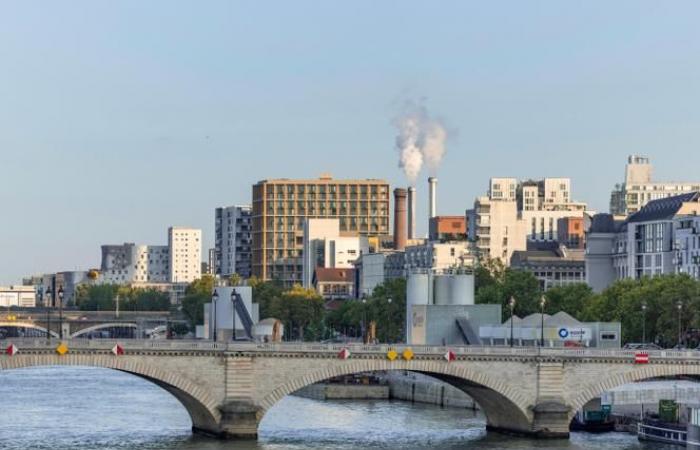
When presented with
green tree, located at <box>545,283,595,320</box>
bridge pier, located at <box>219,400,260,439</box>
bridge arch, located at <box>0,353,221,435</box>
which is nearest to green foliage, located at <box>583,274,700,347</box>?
green tree, located at <box>545,283,595,320</box>

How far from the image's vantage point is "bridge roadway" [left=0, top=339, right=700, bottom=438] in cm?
10356

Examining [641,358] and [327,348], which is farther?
[641,358]

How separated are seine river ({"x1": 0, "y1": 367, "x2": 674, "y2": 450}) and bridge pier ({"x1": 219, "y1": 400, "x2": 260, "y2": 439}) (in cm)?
80

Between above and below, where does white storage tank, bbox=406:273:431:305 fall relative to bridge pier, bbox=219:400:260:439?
above

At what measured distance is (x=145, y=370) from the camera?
103m

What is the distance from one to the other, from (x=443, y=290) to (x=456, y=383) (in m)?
23.8

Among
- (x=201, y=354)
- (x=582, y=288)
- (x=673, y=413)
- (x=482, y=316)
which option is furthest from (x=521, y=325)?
(x=582, y=288)

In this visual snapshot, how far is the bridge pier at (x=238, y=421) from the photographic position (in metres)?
104

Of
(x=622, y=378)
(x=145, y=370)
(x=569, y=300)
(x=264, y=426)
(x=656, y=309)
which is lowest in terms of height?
(x=264, y=426)

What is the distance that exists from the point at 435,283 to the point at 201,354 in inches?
1395

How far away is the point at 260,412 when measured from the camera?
345ft

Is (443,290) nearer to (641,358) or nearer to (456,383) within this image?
(456,383)

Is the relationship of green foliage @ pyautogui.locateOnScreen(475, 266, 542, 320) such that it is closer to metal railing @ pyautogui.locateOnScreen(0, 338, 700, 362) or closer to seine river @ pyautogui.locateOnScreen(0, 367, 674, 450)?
seine river @ pyautogui.locateOnScreen(0, 367, 674, 450)

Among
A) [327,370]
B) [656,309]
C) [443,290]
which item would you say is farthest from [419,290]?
[327,370]
